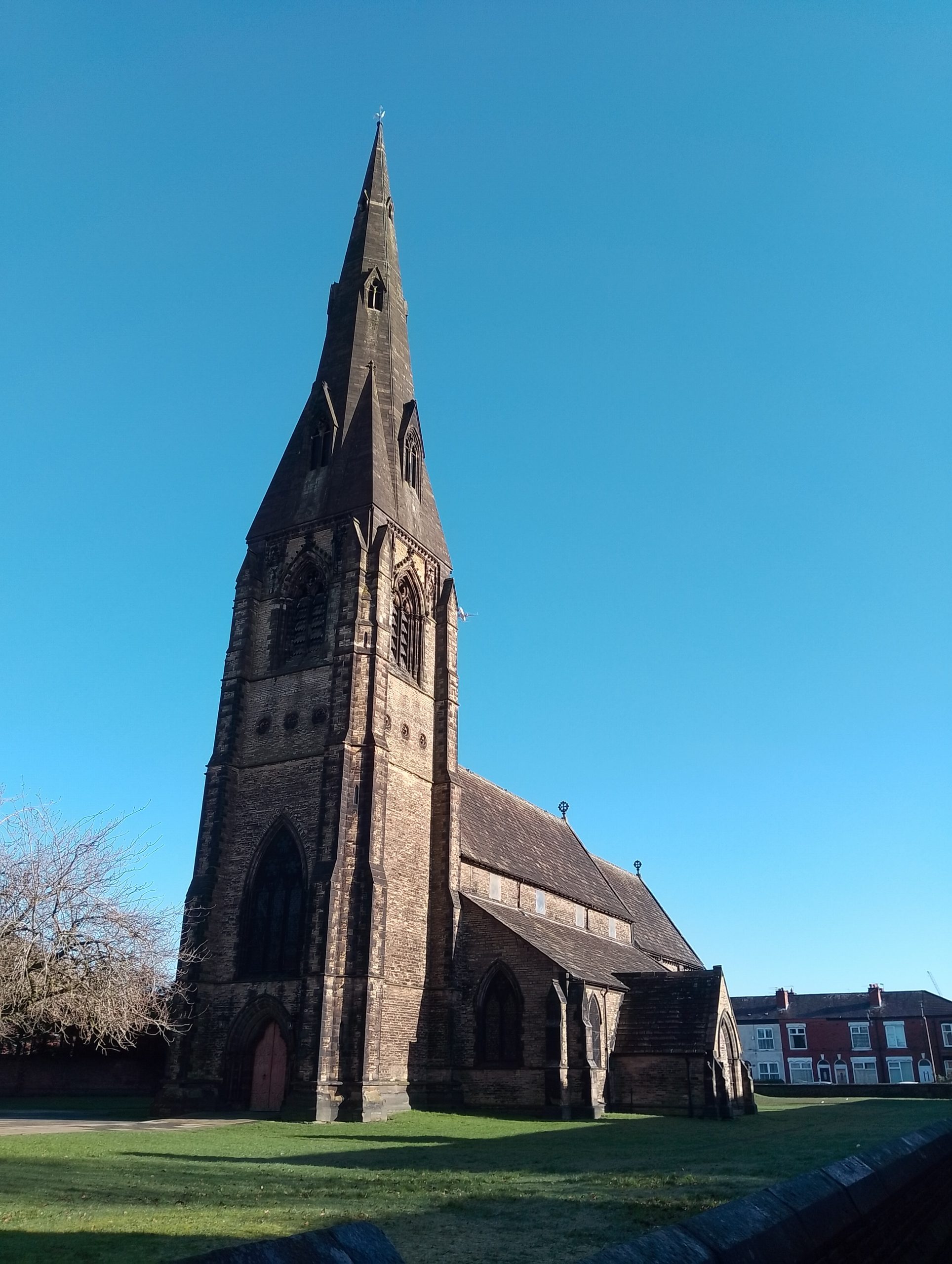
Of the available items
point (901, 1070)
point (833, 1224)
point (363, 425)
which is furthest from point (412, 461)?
point (901, 1070)

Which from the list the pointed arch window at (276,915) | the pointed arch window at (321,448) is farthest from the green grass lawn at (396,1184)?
A: the pointed arch window at (321,448)

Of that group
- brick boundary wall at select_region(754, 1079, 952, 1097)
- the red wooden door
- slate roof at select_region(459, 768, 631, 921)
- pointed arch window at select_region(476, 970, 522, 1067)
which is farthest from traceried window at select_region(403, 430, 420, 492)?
brick boundary wall at select_region(754, 1079, 952, 1097)

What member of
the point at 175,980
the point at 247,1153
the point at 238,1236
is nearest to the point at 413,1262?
the point at 238,1236

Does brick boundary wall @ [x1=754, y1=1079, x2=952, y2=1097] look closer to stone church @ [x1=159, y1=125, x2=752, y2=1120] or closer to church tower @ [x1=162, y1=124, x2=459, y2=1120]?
stone church @ [x1=159, y1=125, x2=752, y2=1120]

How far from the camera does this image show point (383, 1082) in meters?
25.7

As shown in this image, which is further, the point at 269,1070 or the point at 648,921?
the point at 648,921

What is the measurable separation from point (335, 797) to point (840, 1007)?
173ft

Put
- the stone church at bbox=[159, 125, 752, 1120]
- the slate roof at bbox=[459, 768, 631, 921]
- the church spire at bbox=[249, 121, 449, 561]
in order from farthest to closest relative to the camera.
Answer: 1. the slate roof at bbox=[459, 768, 631, 921]
2. the church spire at bbox=[249, 121, 449, 561]
3. the stone church at bbox=[159, 125, 752, 1120]

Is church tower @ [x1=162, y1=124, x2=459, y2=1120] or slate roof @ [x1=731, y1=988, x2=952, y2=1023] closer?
church tower @ [x1=162, y1=124, x2=459, y2=1120]

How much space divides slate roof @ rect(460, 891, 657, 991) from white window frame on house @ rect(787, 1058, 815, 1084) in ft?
104

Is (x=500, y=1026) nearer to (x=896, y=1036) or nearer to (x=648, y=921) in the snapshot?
(x=648, y=921)

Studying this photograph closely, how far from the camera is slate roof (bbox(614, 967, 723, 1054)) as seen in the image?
98.5 ft

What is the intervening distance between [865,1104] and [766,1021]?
3378 cm

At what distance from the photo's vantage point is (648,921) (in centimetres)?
4969
